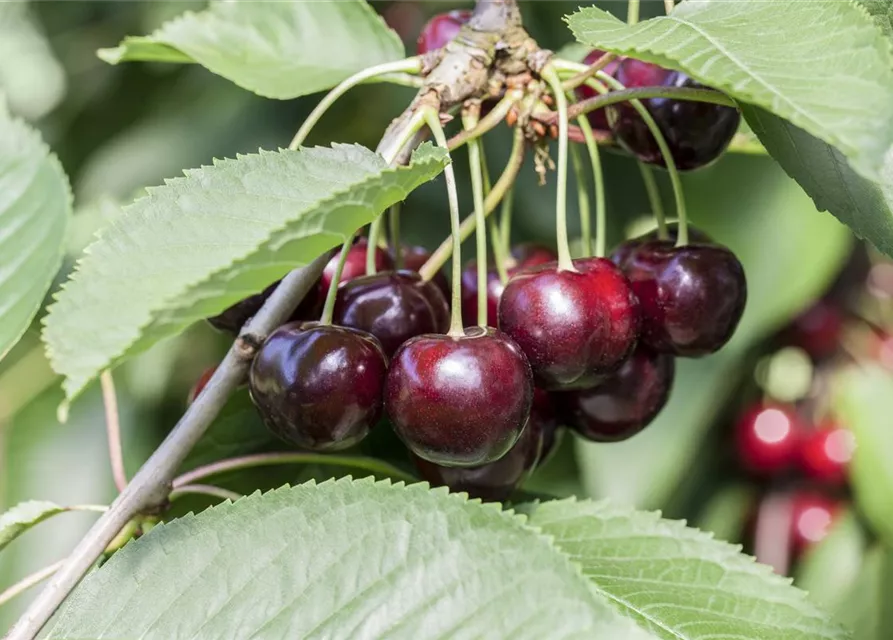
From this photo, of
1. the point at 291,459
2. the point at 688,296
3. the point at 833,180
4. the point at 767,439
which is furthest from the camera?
the point at 767,439

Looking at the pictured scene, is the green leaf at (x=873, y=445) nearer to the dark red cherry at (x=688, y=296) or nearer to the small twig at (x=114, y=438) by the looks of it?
the dark red cherry at (x=688, y=296)

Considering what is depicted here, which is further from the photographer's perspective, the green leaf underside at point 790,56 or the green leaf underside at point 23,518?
the green leaf underside at point 23,518

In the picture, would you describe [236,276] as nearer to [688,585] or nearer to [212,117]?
[688,585]

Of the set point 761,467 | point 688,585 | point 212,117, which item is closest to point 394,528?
point 688,585

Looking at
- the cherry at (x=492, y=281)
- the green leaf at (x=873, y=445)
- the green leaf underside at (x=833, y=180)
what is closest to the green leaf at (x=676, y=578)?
the cherry at (x=492, y=281)

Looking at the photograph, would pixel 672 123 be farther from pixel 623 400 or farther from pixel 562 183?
pixel 623 400

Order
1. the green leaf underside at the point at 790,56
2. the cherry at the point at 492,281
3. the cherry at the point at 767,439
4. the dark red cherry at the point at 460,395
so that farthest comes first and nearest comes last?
the cherry at the point at 767,439 → the cherry at the point at 492,281 → the dark red cherry at the point at 460,395 → the green leaf underside at the point at 790,56

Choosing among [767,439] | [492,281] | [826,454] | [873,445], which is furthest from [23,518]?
[826,454]
